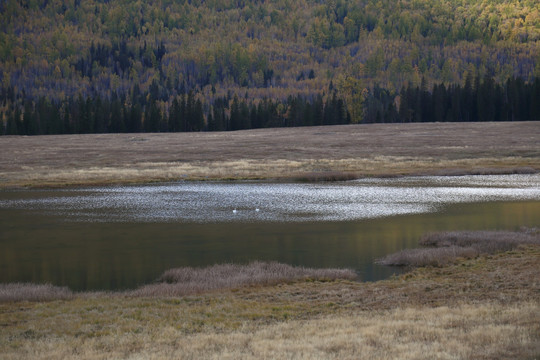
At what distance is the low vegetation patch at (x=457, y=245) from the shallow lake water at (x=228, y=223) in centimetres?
105

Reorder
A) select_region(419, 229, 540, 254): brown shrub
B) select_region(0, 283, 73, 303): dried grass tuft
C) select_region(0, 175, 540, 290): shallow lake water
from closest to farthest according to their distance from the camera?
select_region(0, 283, 73, 303): dried grass tuft < select_region(0, 175, 540, 290): shallow lake water < select_region(419, 229, 540, 254): brown shrub

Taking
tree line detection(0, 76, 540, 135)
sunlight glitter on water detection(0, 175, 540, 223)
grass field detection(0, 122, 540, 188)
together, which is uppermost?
tree line detection(0, 76, 540, 135)

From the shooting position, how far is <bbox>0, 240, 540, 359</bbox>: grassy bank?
12242mm

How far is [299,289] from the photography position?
65.1 feet

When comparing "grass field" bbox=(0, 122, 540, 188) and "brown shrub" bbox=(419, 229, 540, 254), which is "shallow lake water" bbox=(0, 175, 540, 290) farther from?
"grass field" bbox=(0, 122, 540, 188)

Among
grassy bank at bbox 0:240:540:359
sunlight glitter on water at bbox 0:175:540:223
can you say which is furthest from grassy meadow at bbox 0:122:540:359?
sunlight glitter on water at bbox 0:175:540:223

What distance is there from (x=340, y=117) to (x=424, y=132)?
45528 millimetres

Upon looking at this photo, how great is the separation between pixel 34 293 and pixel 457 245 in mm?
18356

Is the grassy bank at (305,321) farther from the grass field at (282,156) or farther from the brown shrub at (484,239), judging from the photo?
the grass field at (282,156)

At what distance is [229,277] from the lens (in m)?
22.0

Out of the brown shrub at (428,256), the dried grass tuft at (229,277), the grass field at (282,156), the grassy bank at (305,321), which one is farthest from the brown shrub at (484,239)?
the grass field at (282,156)

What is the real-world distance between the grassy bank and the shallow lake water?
12.5 feet

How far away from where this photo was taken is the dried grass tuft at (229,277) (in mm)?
20266

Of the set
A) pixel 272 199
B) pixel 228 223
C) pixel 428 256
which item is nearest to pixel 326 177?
pixel 272 199
